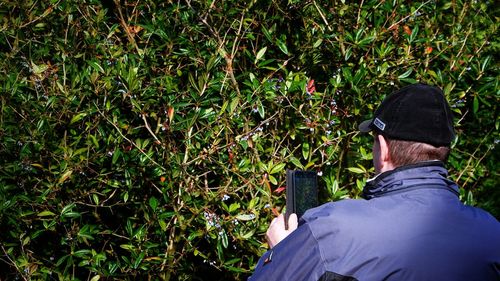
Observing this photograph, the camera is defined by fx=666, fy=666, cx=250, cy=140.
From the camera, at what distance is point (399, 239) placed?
6.14 feet

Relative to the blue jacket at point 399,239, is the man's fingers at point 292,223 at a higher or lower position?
lower

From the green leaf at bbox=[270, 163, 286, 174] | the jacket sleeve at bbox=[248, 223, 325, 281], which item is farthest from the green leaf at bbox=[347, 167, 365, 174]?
the jacket sleeve at bbox=[248, 223, 325, 281]

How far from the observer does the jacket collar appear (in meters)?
2.00

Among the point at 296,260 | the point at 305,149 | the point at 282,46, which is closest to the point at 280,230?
the point at 296,260

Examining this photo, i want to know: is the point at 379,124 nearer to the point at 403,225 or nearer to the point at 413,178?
the point at 413,178

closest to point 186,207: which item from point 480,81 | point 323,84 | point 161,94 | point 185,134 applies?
point 185,134

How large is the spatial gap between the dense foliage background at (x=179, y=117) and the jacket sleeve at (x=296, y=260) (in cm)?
118

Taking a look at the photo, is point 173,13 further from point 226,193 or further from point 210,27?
point 226,193

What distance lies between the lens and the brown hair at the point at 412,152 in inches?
80.8

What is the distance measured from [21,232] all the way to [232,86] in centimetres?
128

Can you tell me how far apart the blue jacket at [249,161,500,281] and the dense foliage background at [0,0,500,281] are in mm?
1323

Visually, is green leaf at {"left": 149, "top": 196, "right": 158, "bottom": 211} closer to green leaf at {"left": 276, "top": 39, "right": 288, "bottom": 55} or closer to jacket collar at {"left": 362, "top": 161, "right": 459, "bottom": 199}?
green leaf at {"left": 276, "top": 39, "right": 288, "bottom": 55}

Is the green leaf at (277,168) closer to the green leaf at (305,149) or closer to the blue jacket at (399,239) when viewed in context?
the green leaf at (305,149)

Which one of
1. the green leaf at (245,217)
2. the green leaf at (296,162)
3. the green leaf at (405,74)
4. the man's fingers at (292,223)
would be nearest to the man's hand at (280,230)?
the man's fingers at (292,223)
